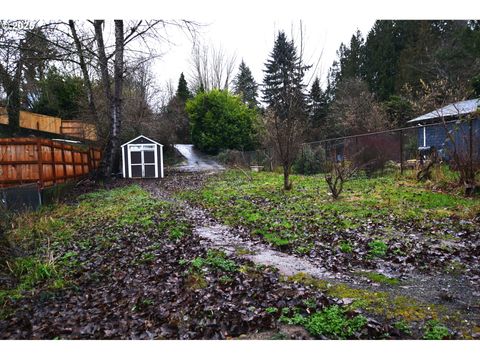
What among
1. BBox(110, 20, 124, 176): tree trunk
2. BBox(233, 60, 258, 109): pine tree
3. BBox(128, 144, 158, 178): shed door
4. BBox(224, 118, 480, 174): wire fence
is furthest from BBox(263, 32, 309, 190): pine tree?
BBox(233, 60, 258, 109): pine tree

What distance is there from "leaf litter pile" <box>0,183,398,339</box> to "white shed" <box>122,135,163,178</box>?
14.2 meters

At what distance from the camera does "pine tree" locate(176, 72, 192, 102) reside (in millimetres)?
38234

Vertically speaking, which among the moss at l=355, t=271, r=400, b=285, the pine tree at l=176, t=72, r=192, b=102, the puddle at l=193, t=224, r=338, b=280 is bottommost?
the moss at l=355, t=271, r=400, b=285

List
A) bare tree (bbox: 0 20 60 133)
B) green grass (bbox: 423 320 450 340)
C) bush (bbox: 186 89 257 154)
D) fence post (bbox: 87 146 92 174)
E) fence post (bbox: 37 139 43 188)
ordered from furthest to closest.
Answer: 1. bush (bbox: 186 89 257 154)
2. fence post (bbox: 87 146 92 174)
3. fence post (bbox: 37 139 43 188)
4. bare tree (bbox: 0 20 60 133)
5. green grass (bbox: 423 320 450 340)

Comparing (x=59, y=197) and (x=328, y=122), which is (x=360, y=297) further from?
(x=328, y=122)

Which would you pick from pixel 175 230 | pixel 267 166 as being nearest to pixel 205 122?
pixel 267 166

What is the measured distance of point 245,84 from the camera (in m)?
48.1

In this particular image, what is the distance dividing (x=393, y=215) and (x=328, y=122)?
2404 centimetres

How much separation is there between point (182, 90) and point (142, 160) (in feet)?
69.4

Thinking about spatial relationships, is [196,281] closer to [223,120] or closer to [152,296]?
[152,296]

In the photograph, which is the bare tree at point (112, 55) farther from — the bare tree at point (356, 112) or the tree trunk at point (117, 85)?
the bare tree at point (356, 112)

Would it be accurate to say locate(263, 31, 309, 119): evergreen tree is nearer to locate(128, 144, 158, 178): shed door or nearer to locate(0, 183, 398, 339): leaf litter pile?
locate(0, 183, 398, 339): leaf litter pile

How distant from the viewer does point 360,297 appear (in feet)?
10.6

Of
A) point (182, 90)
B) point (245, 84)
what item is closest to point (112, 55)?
point (182, 90)
